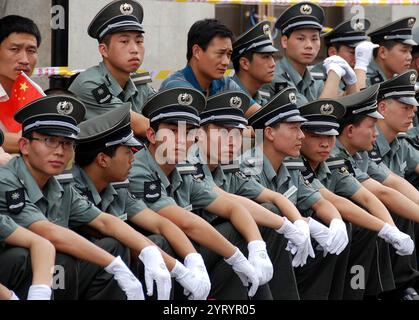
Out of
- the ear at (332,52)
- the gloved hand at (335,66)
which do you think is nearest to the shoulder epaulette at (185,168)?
the gloved hand at (335,66)

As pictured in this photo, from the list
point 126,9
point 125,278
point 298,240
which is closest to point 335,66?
point 126,9

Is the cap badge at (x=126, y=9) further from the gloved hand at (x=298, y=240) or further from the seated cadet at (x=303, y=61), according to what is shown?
the gloved hand at (x=298, y=240)

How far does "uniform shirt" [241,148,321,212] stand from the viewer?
351 inches

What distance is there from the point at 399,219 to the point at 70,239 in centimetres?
302

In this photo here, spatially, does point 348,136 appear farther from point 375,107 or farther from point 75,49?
point 75,49

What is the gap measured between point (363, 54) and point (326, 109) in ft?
4.47

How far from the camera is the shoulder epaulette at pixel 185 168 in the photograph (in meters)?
8.28

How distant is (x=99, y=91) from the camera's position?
8.57 meters

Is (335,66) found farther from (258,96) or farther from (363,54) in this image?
(258,96)

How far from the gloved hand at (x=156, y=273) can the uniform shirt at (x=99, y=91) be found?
4.16 ft

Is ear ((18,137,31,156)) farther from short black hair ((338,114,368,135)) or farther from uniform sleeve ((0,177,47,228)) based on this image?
short black hair ((338,114,368,135))

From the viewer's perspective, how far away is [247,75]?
9.62 meters

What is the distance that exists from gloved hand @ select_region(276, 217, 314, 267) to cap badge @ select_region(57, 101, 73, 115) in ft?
Result: 5.07

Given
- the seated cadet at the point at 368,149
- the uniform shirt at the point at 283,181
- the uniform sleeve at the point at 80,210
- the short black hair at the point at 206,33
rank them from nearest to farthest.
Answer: the uniform sleeve at the point at 80,210 → the uniform shirt at the point at 283,181 → the short black hair at the point at 206,33 → the seated cadet at the point at 368,149
